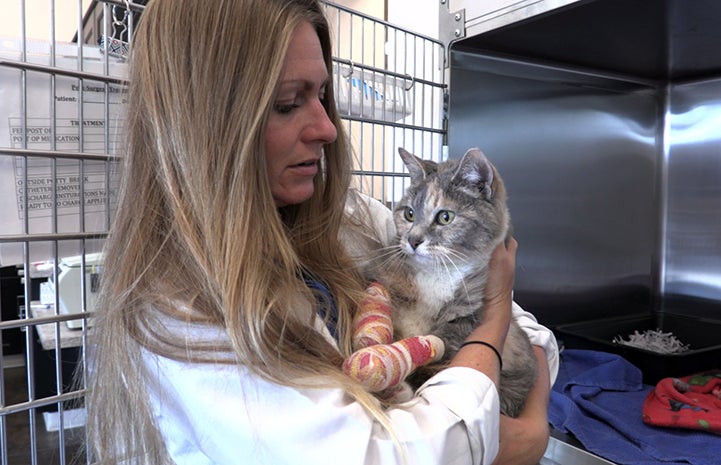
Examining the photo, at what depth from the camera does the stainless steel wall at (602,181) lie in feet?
5.05

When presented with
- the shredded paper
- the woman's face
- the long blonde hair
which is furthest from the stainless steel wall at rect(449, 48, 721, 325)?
the long blonde hair

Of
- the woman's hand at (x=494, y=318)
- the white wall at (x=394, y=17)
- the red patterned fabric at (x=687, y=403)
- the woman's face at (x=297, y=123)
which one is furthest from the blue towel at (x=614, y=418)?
the white wall at (x=394, y=17)

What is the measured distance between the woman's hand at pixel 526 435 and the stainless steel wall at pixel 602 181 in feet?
2.19

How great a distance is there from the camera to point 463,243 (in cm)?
104

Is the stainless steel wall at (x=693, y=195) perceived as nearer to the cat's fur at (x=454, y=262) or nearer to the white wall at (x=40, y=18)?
the cat's fur at (x=454, y=262)

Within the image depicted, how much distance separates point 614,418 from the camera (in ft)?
3.91

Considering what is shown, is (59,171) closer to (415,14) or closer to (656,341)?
(415,14)

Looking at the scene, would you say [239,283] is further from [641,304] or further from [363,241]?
[641,304]

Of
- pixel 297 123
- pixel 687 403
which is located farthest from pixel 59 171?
pixel 687 403

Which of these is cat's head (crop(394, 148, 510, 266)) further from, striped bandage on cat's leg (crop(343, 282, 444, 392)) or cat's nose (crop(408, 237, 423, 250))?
striped bandage on cat's leg (crop(343, 282, 444, 392))

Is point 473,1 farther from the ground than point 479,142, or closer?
farther from the ground

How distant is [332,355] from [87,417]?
408 millimetres

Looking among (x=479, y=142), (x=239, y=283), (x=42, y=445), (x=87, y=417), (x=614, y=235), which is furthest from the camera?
(x=42, y=445)

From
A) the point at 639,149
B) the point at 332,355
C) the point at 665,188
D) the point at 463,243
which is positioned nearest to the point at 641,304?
the point at 665,188
